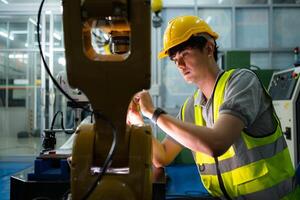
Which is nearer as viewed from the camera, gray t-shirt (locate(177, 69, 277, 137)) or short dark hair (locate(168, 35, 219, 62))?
gray t-shirt (locate(177, 69, 277, 137))

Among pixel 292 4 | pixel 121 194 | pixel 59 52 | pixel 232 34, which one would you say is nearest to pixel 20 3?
pixel 59 52

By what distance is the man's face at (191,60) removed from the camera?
123 cm

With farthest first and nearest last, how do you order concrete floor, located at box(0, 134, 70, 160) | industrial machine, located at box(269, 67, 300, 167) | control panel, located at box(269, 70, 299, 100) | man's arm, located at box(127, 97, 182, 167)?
concrete floor, located at box(0, 134, 70, 160) → control panel, located at box(269, 70, 299, 100) → industrial machine, located at box(269, 67, 300, 167) → man's arm, located at box(127, 97, 182, 167)

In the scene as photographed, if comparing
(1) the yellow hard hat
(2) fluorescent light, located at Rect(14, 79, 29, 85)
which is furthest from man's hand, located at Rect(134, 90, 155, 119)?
(2) fluorescent light, located at Rect(14, 79, 29, 85)

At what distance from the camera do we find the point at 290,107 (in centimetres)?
284

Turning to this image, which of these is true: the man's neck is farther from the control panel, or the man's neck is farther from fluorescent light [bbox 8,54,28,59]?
fluorescent light [bbox 8,54,28,59]

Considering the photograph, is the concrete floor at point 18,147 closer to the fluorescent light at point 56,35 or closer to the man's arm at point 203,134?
the fluorescent light at point 56,35

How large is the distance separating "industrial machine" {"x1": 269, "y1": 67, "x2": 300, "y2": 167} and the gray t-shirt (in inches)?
71.3

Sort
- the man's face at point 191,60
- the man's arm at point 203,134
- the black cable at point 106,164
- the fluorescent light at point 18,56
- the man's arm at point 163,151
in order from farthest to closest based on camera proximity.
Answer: the fluorescent light at point 18,56
the man's arm at point 163,151
the man's face at point 191,60
the man's arm at point 203,134
the black cable at point 106,164

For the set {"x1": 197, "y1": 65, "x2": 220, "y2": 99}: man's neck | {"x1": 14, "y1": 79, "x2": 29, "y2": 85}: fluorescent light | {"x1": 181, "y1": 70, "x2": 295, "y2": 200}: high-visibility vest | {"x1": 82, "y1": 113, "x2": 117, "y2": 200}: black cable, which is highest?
{"x1": 14, "y1": 79, "x2": 29, "y2": 85}: fluorescent light

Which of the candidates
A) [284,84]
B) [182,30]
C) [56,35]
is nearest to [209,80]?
[182,30]

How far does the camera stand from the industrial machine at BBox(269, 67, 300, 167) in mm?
2779

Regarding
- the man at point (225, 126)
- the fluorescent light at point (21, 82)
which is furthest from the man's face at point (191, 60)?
the fluorescent light at point (21, 82)

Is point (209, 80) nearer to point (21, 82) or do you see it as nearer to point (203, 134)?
point (203, 134)
